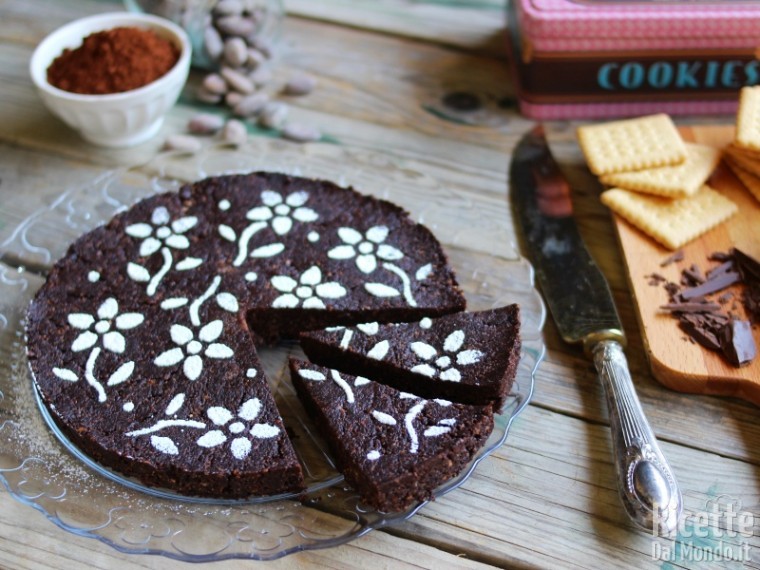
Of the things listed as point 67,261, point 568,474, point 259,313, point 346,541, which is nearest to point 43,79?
point 67,261

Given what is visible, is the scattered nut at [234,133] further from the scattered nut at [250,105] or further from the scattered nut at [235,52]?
the scattered nut at [235,52]

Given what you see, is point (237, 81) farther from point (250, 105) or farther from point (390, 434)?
point (390, 434)

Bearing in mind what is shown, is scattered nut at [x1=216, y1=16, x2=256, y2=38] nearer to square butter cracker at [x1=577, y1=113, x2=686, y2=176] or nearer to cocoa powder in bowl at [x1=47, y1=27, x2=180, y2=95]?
cocoa powder in bowl at [x1=47, y1=27, x2=180, y2=95]

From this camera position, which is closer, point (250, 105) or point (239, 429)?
point (239, 429)

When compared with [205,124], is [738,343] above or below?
above

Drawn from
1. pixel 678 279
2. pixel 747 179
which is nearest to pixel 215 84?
pixel 678 279

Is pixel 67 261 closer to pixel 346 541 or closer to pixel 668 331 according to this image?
pixel 346 541

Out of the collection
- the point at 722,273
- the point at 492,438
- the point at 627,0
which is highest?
the point at 627,0
